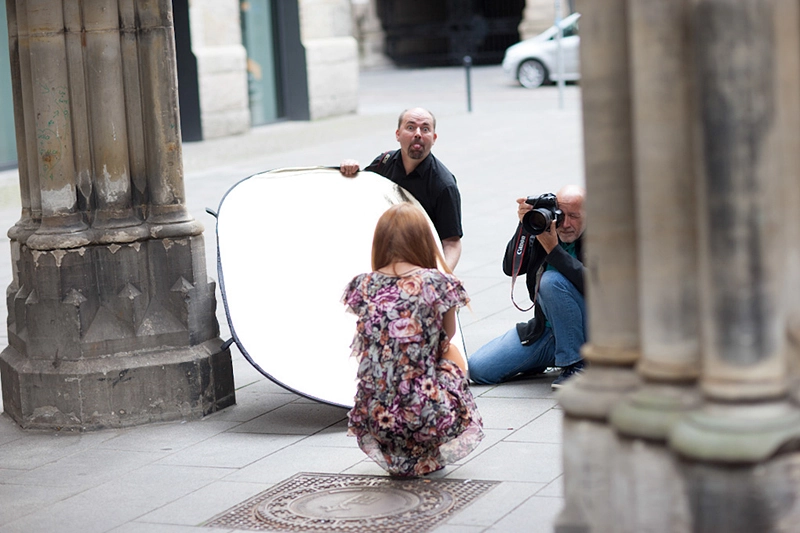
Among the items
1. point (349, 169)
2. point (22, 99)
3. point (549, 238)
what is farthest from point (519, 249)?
point (22, 99)

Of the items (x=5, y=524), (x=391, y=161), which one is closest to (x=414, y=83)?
(x=391, y=161)

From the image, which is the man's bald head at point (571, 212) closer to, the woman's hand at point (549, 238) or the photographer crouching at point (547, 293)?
the photographer crouching at point (547, 293)

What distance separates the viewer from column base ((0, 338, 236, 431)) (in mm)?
6352

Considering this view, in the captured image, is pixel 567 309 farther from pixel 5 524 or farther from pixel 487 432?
pixel 5 524

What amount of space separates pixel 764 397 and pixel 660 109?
2.48 feet

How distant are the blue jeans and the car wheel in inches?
876

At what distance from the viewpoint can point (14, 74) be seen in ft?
21.9

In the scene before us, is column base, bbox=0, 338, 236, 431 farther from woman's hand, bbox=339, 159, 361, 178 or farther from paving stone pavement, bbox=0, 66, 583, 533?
woman's hand, bbox=339, 159, 361, 178

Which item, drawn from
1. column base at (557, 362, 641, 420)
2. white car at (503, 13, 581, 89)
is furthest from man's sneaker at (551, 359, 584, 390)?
white car at (503, 13, 581, 89)

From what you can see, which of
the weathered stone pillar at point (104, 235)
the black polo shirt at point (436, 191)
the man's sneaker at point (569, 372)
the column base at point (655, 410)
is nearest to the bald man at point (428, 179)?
the black polo shirt at point (436, 191)

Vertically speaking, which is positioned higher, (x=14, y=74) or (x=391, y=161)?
(x=14, y=74)

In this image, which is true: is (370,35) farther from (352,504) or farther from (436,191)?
(352,504)

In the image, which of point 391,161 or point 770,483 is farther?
point 391,161

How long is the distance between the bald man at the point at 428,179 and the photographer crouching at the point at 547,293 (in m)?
0.37
